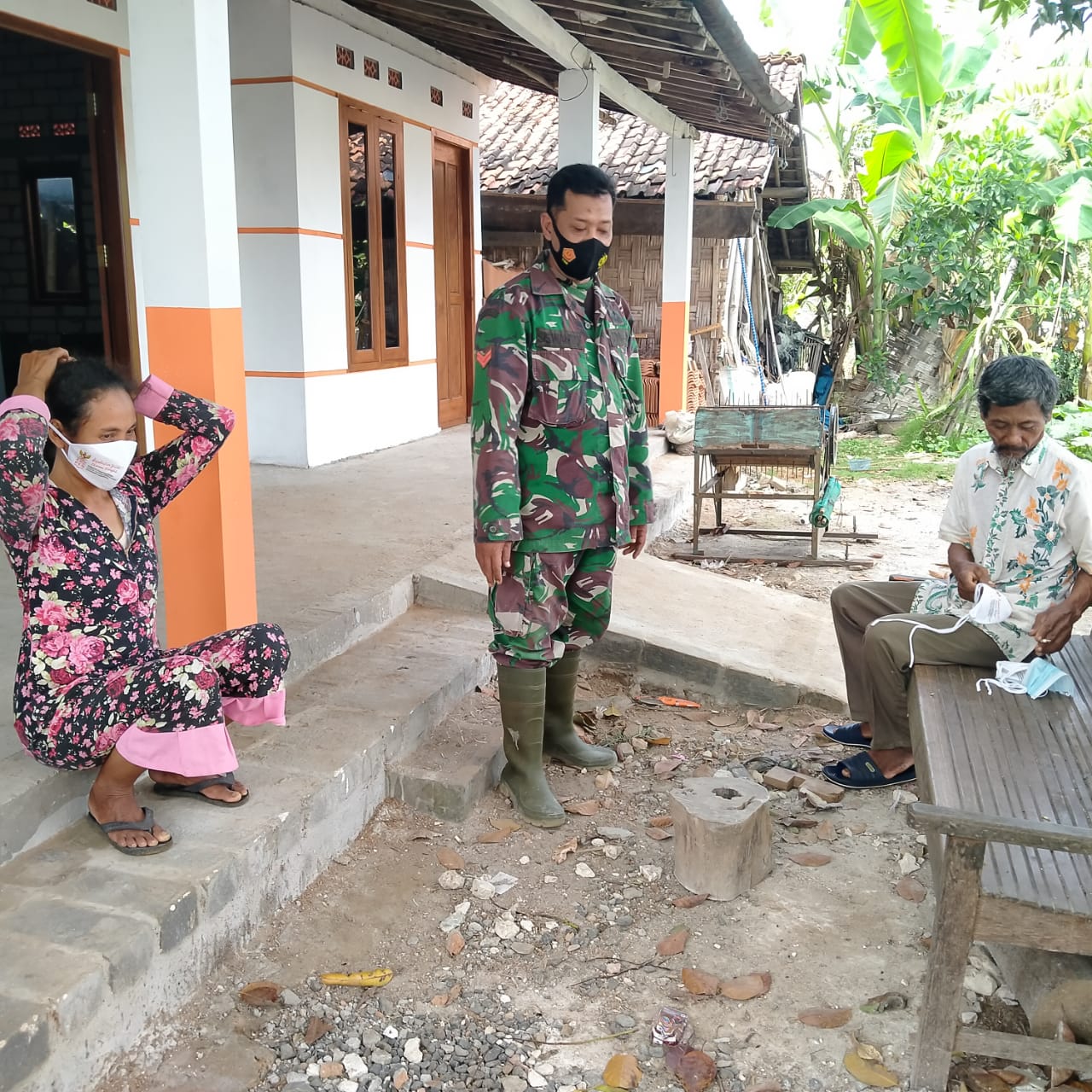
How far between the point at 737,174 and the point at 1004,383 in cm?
993

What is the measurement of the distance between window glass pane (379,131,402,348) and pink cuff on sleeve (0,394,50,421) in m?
6.34

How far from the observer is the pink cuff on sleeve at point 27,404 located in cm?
245

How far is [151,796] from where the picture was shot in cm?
298

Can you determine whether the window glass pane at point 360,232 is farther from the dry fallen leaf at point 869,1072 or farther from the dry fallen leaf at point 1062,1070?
the dry fallen leaf at point 1062,1070

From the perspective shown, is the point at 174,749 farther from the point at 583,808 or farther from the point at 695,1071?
the point at 583,808

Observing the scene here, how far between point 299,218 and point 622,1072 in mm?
6254

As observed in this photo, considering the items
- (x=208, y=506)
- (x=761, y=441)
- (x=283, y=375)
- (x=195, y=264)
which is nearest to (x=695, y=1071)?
(x=208, y=506)

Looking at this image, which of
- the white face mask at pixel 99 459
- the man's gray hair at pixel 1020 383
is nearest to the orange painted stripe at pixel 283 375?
the white face mask at pixel 99 459

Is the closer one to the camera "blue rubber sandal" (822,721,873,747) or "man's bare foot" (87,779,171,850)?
"man's bare foot" (87,779,171,850)

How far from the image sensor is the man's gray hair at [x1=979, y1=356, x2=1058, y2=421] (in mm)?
3117

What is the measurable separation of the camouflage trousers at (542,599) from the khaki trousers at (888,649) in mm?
927

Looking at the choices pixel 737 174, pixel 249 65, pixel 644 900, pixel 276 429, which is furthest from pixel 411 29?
pixel 644 900

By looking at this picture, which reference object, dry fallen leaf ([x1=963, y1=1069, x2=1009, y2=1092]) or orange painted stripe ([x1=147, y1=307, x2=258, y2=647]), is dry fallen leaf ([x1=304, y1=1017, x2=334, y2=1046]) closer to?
orange painted stripe ([x1=147, y1=307, x2=258, y2=647])

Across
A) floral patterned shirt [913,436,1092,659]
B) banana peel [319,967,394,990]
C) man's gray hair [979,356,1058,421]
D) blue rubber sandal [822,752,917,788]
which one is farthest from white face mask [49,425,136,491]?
blue rubber sandal [822,752,917,788]
